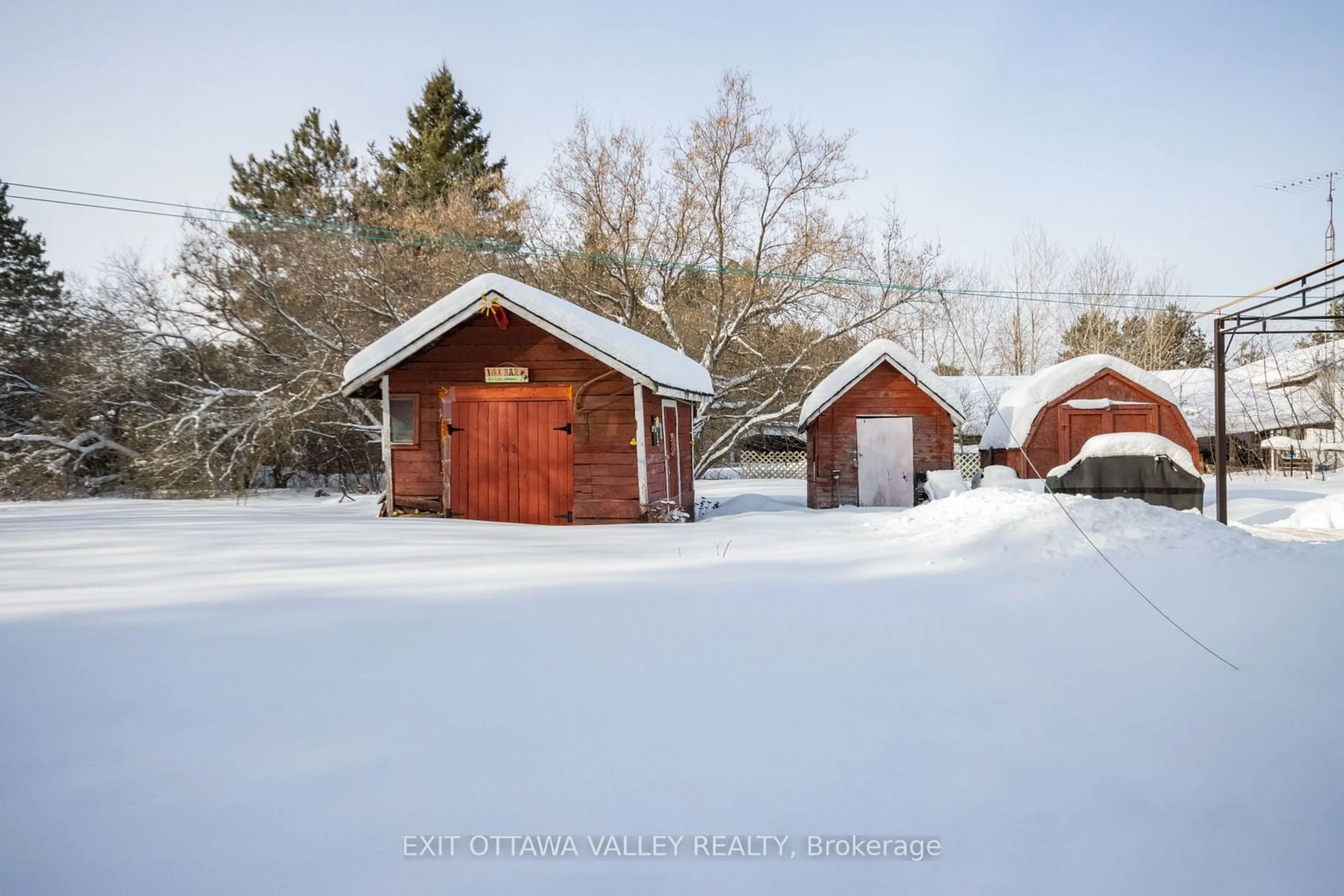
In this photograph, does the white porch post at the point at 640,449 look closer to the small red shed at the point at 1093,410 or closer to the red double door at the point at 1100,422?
the small red shed at the point at 1093,410

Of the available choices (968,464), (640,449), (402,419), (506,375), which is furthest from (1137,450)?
(968,464)

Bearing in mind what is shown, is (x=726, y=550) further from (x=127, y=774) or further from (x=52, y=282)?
(x=52, y=282)

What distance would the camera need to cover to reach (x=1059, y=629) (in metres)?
4.75

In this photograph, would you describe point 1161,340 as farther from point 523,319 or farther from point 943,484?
point 523,319

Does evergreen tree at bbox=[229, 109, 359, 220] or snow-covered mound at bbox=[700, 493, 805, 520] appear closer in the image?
snow-covered mound at bbox=[700, 493, 805, 520]

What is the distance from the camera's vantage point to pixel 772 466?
3120 cm

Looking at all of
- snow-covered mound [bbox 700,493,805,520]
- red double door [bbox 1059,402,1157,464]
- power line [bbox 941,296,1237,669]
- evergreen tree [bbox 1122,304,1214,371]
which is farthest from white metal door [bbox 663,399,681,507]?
evergreen tree [bbox 1122,304,1214,371]

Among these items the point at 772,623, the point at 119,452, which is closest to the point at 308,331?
the point at 119,452

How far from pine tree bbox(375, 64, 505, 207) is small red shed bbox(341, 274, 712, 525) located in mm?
26268

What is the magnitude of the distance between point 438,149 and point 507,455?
31125 mm

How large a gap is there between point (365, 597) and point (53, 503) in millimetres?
14308

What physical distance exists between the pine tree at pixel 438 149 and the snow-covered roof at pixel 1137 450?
30.9 m

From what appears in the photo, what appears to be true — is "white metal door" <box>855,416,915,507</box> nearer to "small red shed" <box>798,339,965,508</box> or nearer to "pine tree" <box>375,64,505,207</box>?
"small red shed" <box>798,339,965,508</box>

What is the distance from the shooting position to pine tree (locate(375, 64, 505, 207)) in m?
37.5
